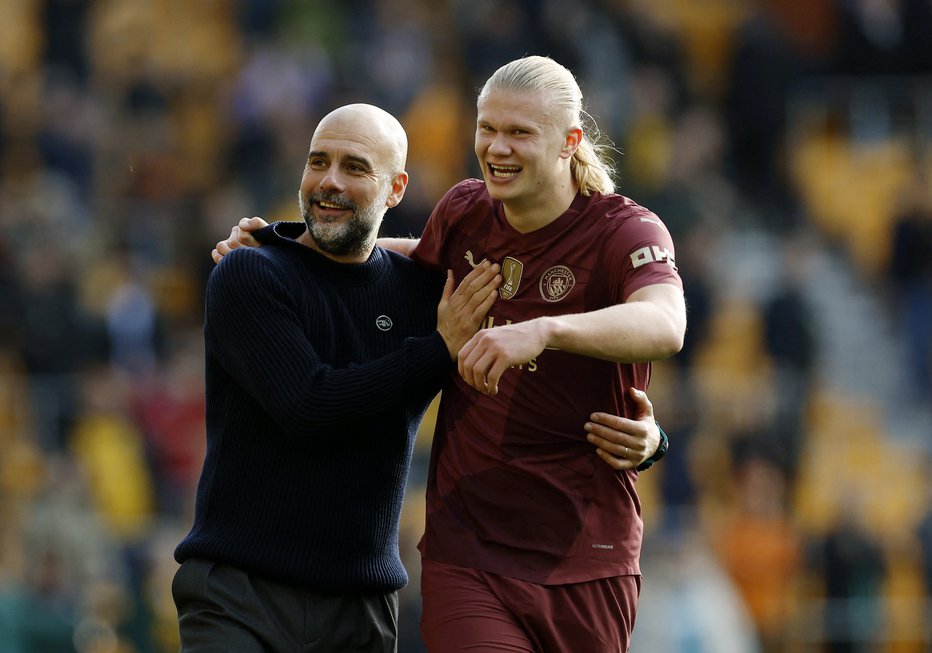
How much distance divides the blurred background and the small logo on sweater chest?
5.42 m

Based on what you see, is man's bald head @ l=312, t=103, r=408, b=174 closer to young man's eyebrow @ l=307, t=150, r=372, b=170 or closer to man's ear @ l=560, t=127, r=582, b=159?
young man's eyebrow @ l=307, t=150, r=372, b=170

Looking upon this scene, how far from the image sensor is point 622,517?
588cm

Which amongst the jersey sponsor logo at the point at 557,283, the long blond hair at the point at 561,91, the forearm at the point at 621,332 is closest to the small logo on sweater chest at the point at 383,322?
the jersey sponsor logo at the point at 557,283

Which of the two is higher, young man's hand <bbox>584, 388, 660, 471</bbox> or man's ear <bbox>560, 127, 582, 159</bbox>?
man's ear <bbox>560, 127, 582, 159</bbox>

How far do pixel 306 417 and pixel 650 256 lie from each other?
50.1 inches

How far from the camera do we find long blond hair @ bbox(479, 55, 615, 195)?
573cm

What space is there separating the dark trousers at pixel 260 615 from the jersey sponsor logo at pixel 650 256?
1557mm

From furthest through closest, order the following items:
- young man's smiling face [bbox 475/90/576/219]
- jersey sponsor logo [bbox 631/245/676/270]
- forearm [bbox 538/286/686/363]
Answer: young man's smiling face [bbox 475/90/576/219] → jersey sponsor logo [bbox 631/245/676/270] → forearm [bbox 538/286/686/363]

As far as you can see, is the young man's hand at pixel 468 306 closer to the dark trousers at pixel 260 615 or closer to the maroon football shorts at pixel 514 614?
the maroon football shorts at pixel 514 614

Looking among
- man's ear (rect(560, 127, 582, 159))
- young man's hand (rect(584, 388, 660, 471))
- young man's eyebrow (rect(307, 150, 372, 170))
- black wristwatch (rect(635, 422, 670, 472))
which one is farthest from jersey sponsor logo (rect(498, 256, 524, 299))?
black wristwatch (rect(635, 422, 670, 472))

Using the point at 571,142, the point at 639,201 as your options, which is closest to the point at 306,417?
the point at 571,142

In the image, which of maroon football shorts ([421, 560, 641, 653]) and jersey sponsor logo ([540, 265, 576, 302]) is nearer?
maroon football shorts ([421, 560, 641, 653])

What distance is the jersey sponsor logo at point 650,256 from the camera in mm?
5590

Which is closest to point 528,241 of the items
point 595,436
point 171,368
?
point 595,436
